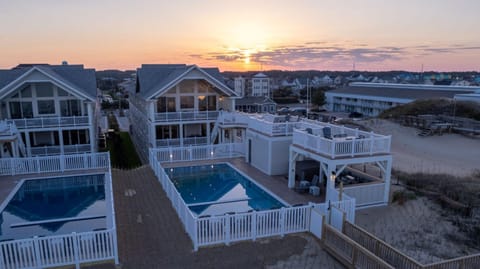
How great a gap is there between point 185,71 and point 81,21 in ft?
33.7

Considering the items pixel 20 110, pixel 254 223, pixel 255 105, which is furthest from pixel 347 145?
pixel 255 105

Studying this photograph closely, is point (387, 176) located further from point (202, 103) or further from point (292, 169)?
point (202, 103)

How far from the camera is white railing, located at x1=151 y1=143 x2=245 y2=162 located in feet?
66.6

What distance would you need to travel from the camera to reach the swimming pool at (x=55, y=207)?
39.9 feet

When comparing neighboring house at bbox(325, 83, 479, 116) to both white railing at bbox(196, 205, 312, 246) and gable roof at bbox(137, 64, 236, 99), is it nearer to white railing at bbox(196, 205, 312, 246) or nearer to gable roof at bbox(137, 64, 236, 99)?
gable roof at bbox(137, 64, 236, 99)

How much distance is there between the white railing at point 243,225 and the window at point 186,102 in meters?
14.8

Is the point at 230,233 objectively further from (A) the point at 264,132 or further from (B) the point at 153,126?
(B) the point at 153,126

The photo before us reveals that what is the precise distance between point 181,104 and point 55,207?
1291 cm

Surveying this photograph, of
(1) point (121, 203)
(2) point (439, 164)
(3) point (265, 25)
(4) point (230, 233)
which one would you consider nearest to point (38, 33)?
(3) point (265, 25)

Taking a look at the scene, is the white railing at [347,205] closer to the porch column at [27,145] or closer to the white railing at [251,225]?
the white railing at [251,225]

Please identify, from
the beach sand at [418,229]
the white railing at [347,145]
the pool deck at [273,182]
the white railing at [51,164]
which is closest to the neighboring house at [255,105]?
the pool deck at [273,182]

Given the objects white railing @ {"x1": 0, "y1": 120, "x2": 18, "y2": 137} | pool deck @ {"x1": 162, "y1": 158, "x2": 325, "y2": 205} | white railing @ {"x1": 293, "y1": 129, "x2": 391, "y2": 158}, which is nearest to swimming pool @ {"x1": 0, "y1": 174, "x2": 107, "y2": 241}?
white railing @ {"x1": 0, "y1": 120, "x2": 18, "y2": 137}

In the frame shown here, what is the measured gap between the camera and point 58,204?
581 inches

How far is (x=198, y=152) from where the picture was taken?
20.8 meters
